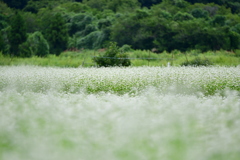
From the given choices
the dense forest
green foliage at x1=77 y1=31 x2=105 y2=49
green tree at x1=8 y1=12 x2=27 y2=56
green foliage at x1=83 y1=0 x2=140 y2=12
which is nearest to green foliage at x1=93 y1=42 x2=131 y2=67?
the dense forest

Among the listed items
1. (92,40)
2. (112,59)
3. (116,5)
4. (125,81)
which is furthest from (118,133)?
(116,5)

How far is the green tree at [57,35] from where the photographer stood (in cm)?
3681

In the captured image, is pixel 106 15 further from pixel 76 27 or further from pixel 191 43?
pixel 191 43

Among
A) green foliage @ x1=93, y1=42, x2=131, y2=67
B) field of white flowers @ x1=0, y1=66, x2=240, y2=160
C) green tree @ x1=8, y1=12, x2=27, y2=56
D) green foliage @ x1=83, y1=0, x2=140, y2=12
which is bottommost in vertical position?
green tree @ x1=8, y1=12, x2=27, y2=56

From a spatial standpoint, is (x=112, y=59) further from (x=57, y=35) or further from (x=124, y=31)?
(x=57, y=35)

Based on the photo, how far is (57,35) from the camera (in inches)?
1454

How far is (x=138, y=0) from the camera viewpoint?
184ft

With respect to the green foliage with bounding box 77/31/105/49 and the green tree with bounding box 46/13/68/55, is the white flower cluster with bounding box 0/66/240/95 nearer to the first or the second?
the green tree with bounding box 46/13/68/55

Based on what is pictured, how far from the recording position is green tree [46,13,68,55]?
36812mm

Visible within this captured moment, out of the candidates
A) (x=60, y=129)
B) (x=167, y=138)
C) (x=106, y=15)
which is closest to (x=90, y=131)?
(x=60, y=129)

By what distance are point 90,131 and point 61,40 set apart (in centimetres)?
3428

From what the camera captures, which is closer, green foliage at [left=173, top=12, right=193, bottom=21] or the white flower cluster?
the white flower cluster

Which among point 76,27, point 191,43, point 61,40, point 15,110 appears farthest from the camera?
point 76,27

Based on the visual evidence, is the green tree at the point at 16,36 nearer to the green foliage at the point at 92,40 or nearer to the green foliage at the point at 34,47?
the green foliage at the point at 34,47
